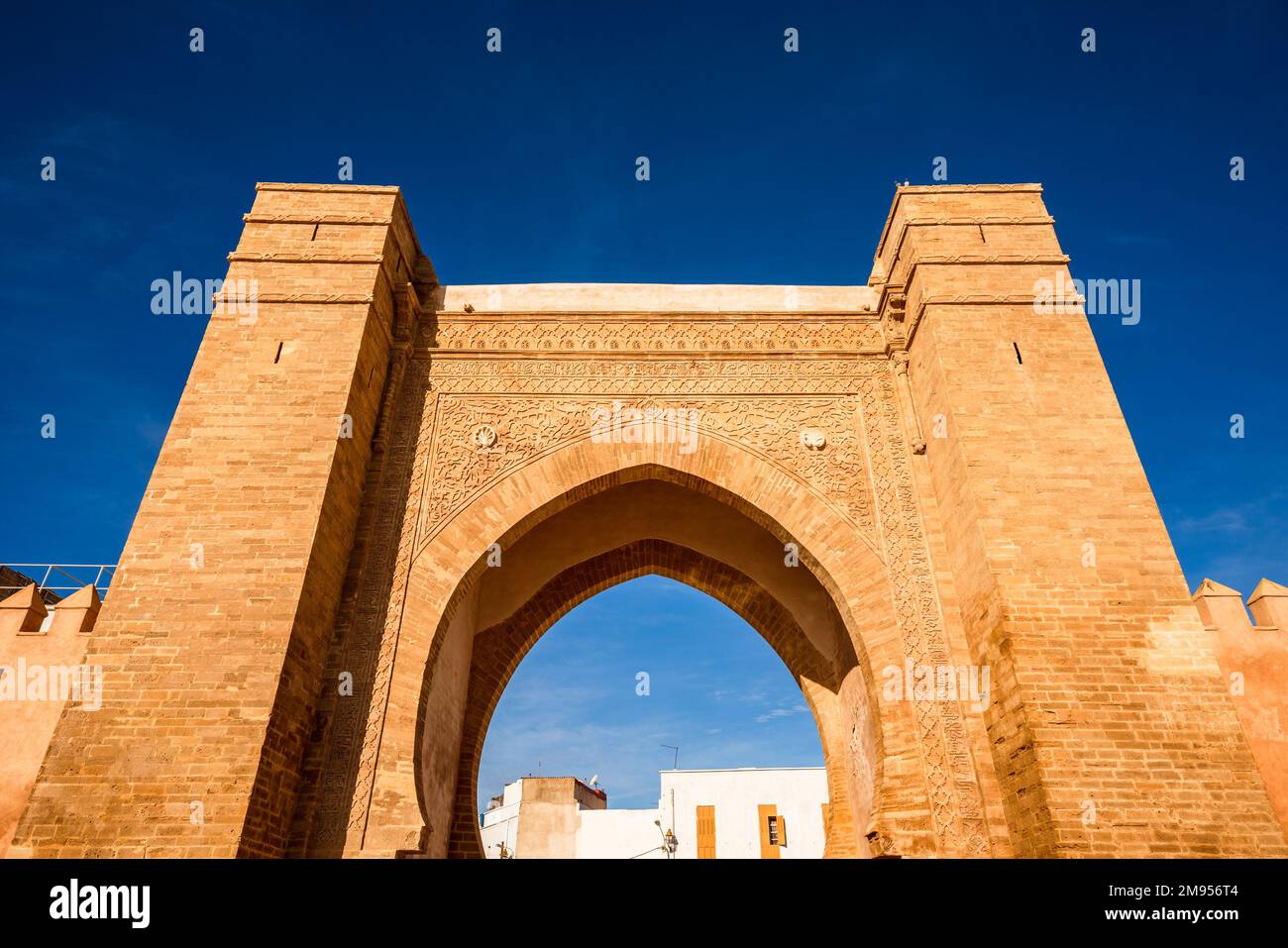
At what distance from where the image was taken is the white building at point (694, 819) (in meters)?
17.4

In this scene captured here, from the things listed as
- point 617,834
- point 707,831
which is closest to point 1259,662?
point 707,831

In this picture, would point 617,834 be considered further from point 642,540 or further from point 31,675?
point 31,675

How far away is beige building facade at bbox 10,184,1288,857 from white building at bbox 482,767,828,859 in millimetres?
10834

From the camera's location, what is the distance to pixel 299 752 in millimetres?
5406

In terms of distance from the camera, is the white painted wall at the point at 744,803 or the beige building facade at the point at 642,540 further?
the white painted wall at the point at 744,803

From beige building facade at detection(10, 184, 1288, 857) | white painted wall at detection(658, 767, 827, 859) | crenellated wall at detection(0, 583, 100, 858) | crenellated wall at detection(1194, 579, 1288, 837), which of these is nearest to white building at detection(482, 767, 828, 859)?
white painted wall at detection(658, 767, 827, 859)

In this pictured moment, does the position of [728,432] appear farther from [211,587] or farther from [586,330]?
[211,587]

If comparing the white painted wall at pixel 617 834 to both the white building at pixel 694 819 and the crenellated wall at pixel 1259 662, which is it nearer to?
the white building at pixel 694 819

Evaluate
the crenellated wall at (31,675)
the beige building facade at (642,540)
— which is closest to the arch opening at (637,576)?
→ the beige building facade at (642,540)

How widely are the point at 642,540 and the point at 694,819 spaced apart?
11.8 m

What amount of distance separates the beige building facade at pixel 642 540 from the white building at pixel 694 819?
1083cm

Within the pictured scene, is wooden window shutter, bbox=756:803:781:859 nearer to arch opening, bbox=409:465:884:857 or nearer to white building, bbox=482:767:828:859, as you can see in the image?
white building, bbox=482:767:828:859
